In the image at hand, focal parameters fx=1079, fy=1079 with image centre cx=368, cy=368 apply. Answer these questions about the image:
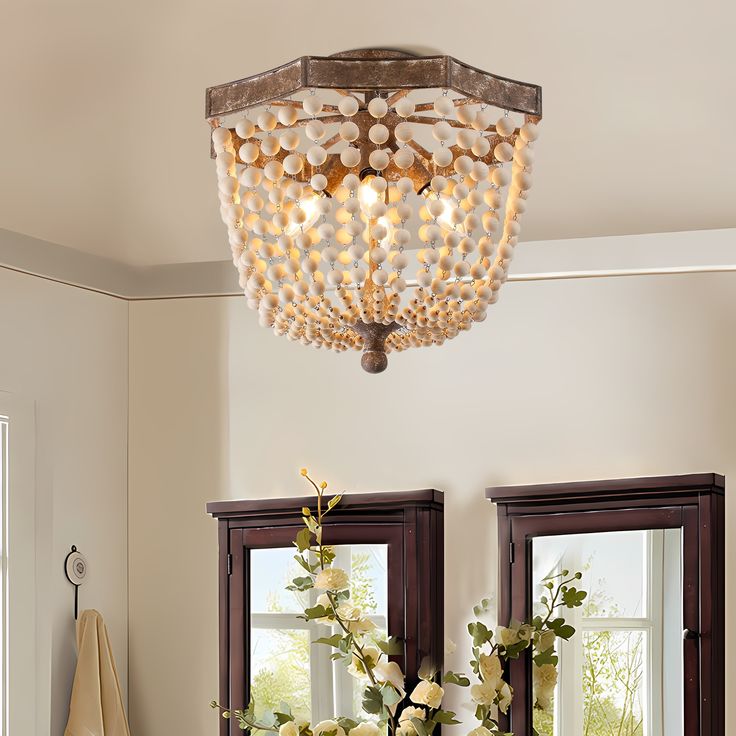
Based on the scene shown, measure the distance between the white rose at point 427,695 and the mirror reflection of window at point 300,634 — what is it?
197mm

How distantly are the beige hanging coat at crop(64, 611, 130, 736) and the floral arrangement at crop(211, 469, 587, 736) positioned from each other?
0.46 meters

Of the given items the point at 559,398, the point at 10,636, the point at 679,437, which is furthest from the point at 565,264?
the point at 10,636

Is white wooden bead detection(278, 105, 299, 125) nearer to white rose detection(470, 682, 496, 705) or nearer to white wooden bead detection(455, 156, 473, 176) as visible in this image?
white wooden bead detection(455, 156, 473, 176)

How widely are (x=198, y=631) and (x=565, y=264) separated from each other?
1.45 meters

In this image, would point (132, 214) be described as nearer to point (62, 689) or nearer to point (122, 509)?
point (122, 509)

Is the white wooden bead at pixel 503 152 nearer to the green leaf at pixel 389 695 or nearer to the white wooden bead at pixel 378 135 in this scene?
the white wooden bead at pixel 378 135

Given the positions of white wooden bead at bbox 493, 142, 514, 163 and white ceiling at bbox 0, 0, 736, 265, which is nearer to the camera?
white wooden bead at bbox 493, 142, 514, 163

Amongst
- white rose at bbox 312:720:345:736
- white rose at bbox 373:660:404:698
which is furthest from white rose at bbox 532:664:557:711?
white rose at bbox 312:720:345:736

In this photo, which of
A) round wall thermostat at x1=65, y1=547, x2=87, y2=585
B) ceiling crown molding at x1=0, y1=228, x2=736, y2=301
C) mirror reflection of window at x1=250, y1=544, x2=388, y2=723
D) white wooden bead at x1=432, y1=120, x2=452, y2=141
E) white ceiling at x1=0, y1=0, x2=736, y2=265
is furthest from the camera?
round wall thermostat at x1=65, y1=547, x2=87, y2=585

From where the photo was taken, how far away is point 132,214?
284 centimetres

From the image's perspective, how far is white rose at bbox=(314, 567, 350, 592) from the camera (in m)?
2.65

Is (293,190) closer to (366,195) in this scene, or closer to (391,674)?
(366,195)

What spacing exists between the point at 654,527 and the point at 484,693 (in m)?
0.58

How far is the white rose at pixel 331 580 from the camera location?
2648 mm
